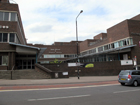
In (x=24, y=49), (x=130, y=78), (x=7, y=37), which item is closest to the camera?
(x=130, y=78)

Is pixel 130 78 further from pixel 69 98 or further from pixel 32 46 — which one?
pixel 32 46

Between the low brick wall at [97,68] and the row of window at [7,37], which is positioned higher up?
the row of window at [7,37]

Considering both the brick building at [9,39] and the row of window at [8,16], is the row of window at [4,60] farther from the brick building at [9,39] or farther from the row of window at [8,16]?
the row of window at [8,16]

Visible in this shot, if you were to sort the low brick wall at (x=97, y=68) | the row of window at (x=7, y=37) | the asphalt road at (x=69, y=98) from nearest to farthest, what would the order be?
the asphalt road at (x=69, y=98) → the low brick wall at (x=97, y=68) → the row of window at (x=7, y=37)

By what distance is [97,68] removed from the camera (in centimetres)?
2544

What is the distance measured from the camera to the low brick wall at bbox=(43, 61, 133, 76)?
24.4m

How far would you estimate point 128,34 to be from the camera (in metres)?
33.2

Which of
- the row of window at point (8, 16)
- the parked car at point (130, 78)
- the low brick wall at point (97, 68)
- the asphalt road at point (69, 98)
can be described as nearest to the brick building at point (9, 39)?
the row of window at point (8, 16)

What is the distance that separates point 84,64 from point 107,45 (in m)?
19.3

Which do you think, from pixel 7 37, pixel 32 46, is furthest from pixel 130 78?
pixel 32 46

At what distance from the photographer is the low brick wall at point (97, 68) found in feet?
80.1

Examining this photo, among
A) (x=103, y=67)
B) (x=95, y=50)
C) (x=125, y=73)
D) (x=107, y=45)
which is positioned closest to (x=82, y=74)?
(x=103, y=67)

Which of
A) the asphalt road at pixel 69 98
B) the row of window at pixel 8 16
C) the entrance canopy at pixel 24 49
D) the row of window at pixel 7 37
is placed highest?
the row of window at pixel 8 16

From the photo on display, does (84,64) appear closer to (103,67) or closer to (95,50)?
(103,67)
